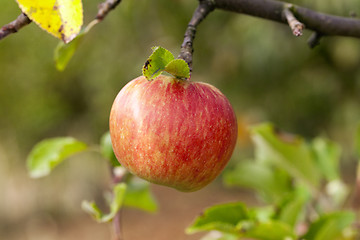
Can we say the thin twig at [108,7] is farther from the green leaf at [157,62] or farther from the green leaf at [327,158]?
the green leaf at [327,158]

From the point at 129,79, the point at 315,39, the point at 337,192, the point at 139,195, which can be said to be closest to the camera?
the point at 315,39

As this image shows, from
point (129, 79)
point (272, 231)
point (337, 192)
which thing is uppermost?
point (129, 79)

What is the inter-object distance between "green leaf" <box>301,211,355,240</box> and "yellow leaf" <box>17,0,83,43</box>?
352 mm

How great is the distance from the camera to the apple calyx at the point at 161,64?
30cm

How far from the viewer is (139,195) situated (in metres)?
0.57

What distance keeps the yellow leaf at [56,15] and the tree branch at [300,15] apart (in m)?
0.12

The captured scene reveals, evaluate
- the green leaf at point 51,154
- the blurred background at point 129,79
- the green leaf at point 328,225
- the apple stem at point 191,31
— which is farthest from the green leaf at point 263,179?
the blurred background at point 129,79

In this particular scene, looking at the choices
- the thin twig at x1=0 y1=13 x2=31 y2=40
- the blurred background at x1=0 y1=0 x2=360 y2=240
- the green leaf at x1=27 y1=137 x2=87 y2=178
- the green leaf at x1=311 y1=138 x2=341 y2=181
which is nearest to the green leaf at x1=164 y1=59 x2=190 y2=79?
the thin twig at x1=0 y1=13 x2=31 y2=40

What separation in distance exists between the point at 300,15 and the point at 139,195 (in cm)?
31

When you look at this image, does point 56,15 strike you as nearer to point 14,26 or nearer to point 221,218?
point 14,26

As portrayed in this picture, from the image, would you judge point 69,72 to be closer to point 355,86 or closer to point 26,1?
point 355,86

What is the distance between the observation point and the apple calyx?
0.99 ft

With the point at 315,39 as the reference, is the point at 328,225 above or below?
below

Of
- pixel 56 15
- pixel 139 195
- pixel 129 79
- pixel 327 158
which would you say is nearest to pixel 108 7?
pixel 56 15
